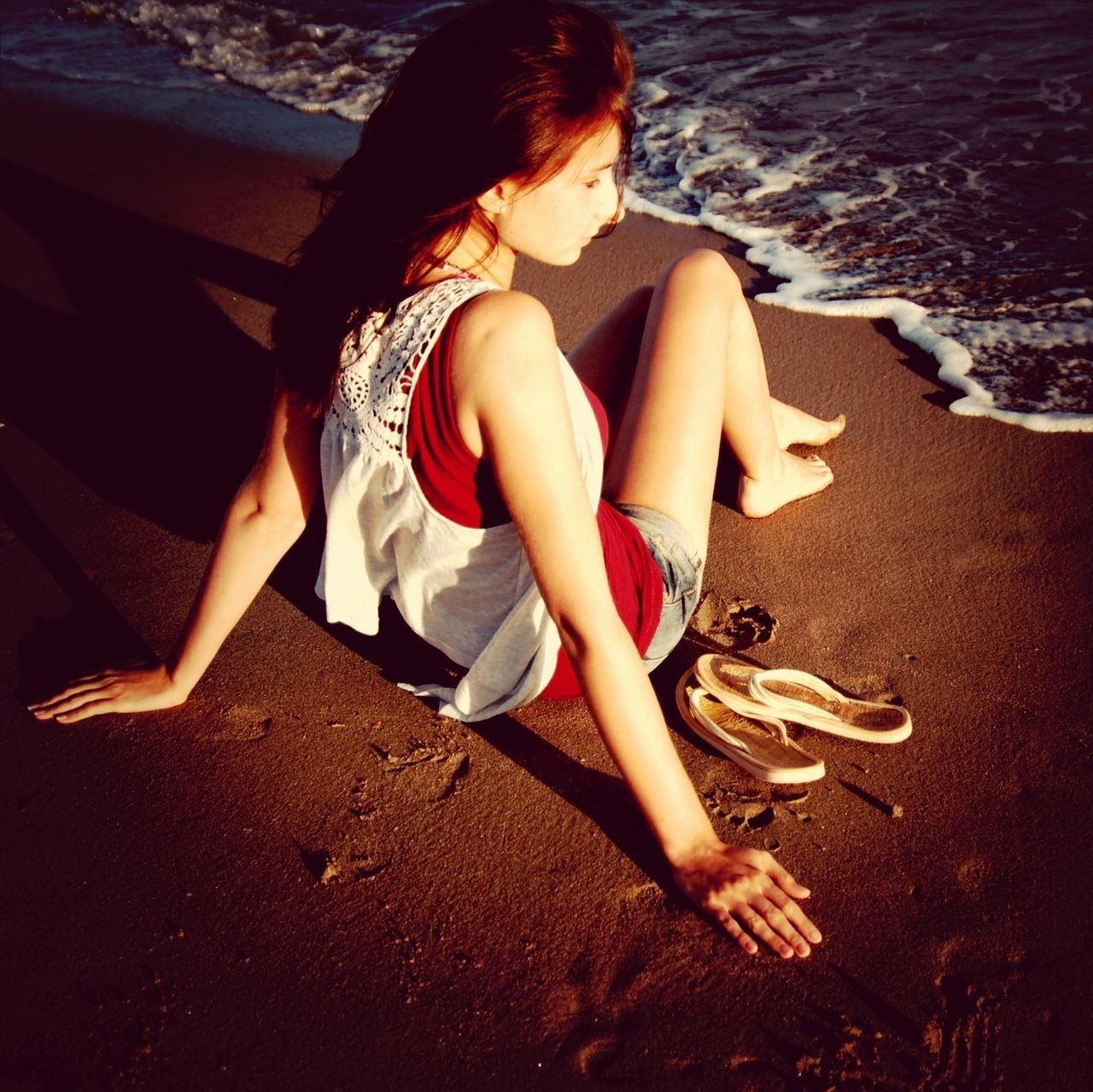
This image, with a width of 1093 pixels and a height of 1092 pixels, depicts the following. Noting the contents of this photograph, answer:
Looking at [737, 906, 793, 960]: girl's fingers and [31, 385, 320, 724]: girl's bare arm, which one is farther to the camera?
[31, 385, 320, 724]: girl's bare arm

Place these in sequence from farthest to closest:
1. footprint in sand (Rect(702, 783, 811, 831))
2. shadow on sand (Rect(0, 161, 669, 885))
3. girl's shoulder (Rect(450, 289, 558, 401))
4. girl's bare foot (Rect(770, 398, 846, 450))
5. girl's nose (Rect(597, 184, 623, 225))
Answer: girl's bare foot (Rect(770, 398, 846, 450)), shadow on sand (Rect(0, 161, 669, 885)), footprint in sand (Rect(702, 783, 811, 831)), girl's nose (Rect(597, 184, 623, 225)), girl's shoulder (Rect(450, 289, 558, 401))

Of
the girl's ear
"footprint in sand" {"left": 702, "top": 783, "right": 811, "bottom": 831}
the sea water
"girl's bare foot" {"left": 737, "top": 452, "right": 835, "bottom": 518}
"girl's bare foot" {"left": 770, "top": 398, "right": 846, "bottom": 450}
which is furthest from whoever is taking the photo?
the sea water

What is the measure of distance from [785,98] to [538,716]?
5.16m

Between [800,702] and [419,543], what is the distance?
0.99m

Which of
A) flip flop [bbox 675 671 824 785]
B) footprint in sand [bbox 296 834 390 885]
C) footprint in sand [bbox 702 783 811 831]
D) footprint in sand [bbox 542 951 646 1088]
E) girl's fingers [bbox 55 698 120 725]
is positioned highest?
girl's fingers [bbox 55 698 120 725]

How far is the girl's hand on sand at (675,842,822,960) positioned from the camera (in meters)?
1.79

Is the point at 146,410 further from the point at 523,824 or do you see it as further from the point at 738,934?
the point at 738,934

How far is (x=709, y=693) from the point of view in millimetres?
2260

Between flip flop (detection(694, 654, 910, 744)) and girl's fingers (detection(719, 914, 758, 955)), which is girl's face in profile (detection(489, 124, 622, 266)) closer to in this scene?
flip flop (detection(694, 654, 910, 744))

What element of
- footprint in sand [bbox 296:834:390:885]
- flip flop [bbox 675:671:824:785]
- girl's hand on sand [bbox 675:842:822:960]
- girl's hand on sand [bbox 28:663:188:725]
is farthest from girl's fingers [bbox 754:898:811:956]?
girl's hand on sand [bbox 28:663:188:725]

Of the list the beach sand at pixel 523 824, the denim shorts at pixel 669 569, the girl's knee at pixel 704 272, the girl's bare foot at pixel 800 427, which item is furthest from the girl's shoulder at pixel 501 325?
the girl's bare foot at pixel 800 427

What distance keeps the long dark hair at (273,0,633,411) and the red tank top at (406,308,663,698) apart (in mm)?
200

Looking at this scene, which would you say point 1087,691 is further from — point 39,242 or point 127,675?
point 39,242

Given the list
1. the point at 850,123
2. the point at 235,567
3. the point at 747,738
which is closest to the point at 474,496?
the point at 235,567
